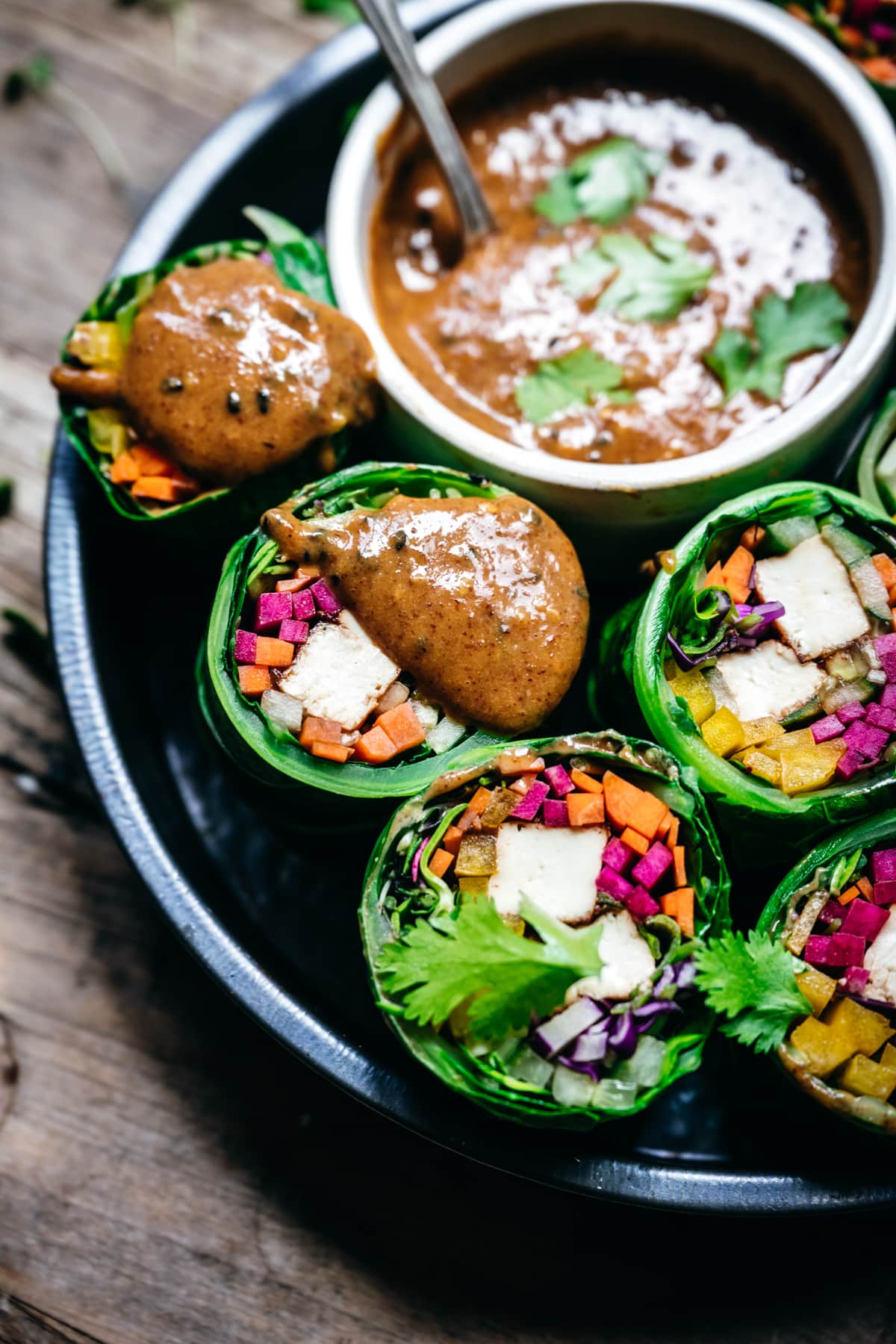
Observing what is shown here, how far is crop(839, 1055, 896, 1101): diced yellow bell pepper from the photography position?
1.73 meters

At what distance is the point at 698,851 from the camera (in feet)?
5.74

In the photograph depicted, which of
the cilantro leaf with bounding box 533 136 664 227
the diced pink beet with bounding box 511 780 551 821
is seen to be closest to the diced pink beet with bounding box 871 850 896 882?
the diced pink beet with bounding box 511 780 551 821

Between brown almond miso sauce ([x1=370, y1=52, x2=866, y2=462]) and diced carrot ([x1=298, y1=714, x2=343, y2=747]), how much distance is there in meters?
0.68

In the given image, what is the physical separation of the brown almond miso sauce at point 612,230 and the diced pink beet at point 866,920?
2.79ft

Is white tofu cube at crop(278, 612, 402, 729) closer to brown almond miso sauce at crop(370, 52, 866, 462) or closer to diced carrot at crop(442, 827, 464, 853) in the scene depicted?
diced carrot at crop(442, 827, 464, 853)

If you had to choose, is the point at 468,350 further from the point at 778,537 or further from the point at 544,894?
the point at 544,894

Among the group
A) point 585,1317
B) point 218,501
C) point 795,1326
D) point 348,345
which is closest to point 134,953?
point 218,501

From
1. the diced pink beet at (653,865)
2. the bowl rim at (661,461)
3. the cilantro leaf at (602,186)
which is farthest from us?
the cilantro leaf at (602,186)

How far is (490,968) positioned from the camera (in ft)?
5.27

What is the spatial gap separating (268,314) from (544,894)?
1081 mm

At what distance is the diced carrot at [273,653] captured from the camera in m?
1.83

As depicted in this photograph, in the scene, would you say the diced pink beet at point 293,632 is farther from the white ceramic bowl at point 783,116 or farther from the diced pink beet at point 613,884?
the diced pink beet at point 613,884

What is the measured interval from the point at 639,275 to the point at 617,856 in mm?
1109

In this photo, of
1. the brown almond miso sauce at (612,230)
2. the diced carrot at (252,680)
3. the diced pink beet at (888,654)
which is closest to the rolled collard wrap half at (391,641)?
the diced carrot at (252,680)
